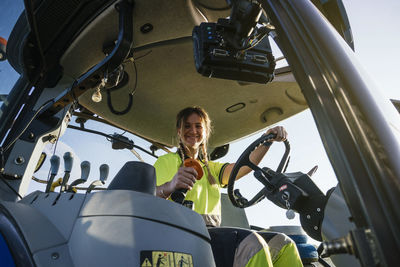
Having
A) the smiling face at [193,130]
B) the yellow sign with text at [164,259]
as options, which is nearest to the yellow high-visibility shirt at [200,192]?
the smiling face at [193,130]

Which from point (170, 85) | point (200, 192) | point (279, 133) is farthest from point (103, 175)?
point (279, 133)

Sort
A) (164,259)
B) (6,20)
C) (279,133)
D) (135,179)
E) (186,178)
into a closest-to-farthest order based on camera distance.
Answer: (164,259) < (135,179) < (186,178) < (6,20) < (279,133)

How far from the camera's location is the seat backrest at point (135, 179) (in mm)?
903

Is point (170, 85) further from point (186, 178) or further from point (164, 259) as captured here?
point (164, 259)

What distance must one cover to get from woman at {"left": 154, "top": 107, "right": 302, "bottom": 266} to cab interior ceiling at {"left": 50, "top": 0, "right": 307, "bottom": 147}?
298 millimetres

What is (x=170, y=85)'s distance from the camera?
2092mm

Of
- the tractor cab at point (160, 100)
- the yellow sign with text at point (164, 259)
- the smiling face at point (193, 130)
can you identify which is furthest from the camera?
the smiling face at point (193, 130)

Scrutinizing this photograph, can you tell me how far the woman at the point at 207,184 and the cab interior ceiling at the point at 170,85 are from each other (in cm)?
30

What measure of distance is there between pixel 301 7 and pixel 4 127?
1384 millimetres

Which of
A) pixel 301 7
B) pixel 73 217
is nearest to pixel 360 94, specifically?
pixel 301 7

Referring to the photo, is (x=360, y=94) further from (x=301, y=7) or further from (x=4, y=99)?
(x=4, y=99)

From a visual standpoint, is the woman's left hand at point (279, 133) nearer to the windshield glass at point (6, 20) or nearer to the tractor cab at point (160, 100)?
the tractor cab at point (160, 100)

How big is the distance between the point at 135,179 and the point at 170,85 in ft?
4.22

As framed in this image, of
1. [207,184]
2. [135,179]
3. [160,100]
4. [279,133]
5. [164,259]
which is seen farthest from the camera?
[160,100]
